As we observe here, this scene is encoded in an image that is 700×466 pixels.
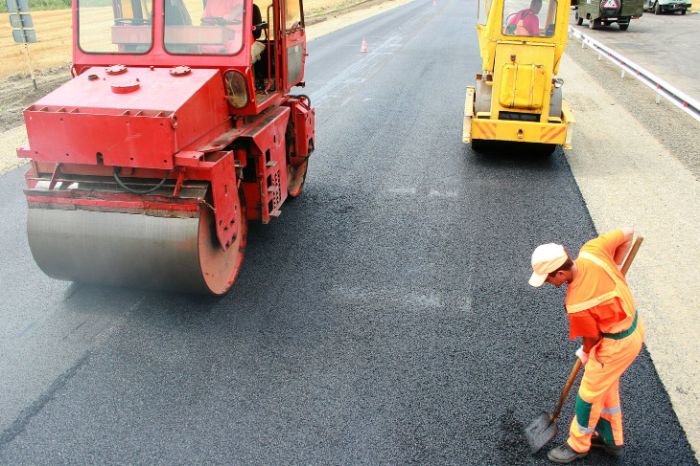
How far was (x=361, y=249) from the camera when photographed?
6.45 metres

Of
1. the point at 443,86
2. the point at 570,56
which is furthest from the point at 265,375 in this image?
the point at 570,56

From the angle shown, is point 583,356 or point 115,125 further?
point 115,125

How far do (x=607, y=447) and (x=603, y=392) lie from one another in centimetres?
51

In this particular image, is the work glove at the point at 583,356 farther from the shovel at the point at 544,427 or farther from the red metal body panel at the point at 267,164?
the red metal body panel at the point at 267,164

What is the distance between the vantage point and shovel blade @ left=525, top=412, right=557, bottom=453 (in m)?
3.81

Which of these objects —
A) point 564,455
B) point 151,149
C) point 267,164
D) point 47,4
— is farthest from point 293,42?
point 47,4

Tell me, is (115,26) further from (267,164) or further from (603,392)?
(603,392)

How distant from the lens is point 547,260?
334 cm

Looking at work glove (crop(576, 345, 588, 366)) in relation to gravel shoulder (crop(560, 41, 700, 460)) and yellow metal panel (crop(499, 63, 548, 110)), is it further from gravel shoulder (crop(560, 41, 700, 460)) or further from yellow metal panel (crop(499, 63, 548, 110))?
yellow metal panel (crop(499, 63, 548, 110))

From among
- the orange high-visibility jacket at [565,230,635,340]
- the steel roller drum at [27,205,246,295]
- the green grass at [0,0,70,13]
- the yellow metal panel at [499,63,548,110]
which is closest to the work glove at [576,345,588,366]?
the orange high-visibility jacket at [565,230,635,340]

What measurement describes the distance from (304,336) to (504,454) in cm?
187

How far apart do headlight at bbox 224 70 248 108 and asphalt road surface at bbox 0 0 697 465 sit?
64.5 inches

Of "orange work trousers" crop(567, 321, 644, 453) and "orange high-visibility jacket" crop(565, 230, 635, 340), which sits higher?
"orange high-visibility jacket" crop(565, 230, 635, 340)

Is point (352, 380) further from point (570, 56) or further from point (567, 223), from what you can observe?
point (570, 56)
